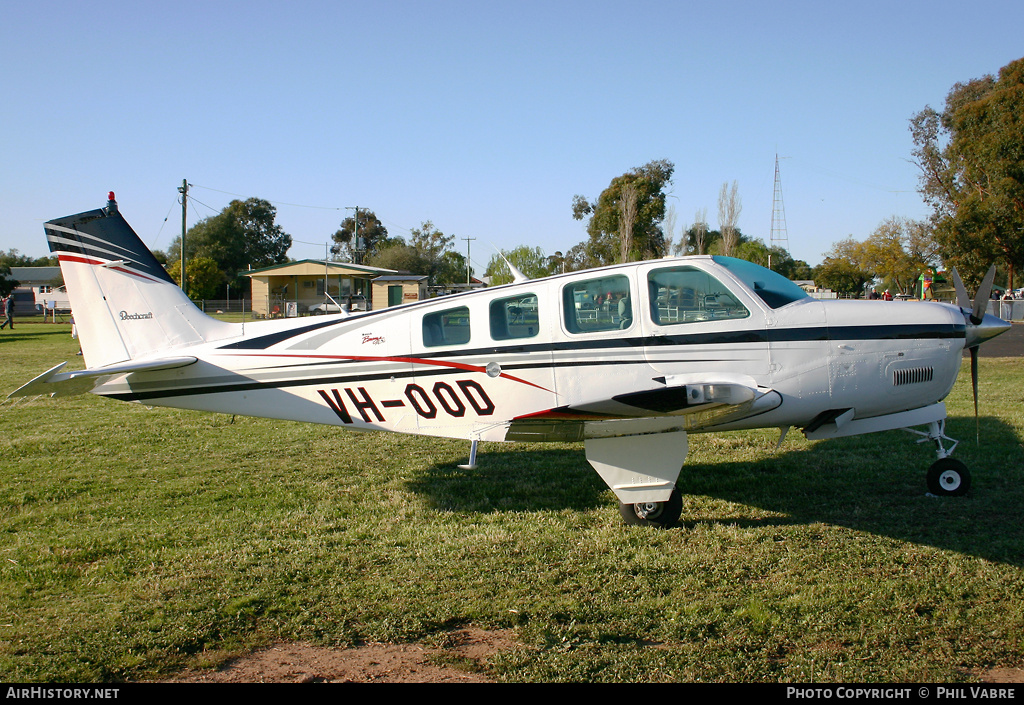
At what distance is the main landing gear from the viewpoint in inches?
245

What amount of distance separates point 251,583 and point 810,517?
15.3 ft

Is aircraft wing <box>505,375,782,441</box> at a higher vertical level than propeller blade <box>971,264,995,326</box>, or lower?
lower

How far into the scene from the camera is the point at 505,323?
600 cm

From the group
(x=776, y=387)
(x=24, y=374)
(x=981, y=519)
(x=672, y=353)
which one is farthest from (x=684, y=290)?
(x=24, y=374)

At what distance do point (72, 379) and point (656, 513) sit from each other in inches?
204

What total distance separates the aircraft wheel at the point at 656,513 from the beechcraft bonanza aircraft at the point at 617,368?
0.06 feet

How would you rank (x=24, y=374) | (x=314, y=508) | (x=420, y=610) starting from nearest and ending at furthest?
(x=420, y=610) → (x=314, y=508) → (x=24, y=374)

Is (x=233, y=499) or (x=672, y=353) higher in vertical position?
(x=672, y=353)

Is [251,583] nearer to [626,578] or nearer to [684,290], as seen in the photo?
[626,578]

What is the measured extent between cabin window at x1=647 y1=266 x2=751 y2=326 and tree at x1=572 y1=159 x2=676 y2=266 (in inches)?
1477

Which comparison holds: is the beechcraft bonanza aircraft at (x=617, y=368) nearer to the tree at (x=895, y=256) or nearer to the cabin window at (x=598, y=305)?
the cabin window at (x=598, y=305)

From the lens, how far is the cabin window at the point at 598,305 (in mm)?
5770

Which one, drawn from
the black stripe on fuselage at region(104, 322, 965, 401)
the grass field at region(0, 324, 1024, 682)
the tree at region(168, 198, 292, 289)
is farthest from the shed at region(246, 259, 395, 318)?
the black stripe on fuselage at region(104, 322, 965, 401)

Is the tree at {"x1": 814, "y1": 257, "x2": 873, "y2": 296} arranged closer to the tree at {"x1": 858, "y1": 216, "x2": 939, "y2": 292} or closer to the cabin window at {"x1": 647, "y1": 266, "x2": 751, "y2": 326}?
the tree at {"x1": 858, "y1": 216, "x2": 939, "y2": 292}
